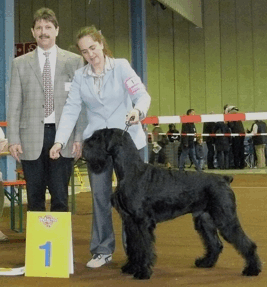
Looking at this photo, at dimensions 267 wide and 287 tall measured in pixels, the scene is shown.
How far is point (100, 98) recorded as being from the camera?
300 centimetres

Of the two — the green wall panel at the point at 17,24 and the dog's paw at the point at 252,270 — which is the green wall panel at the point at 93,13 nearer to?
the green wall panel at the point at 17,24

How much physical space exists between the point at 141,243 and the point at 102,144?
50 cm

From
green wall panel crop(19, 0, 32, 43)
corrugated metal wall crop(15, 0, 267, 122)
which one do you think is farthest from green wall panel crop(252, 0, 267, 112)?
green wall panel crop(19, 0, 32, 43)

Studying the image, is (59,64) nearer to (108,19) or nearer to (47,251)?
(47,251)

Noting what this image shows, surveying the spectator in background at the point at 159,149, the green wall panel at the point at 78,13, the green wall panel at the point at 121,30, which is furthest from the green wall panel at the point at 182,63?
the spectator in background at the point at 159,149

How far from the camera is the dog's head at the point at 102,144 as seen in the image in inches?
110

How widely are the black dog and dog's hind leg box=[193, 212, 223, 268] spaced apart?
0.55ft

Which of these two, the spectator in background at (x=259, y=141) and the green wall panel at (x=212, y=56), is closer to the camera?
the spectator in background at (x=259, y=141)

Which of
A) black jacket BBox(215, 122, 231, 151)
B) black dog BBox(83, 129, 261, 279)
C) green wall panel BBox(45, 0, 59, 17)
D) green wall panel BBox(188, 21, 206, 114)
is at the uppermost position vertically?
green wall panel BBox(45, 0, 59, 17)

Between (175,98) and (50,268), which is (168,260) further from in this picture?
(175,98)

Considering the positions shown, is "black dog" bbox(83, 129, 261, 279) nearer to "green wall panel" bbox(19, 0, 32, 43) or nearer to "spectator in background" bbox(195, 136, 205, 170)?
"spectator in background" bbox(195, 136, 205, 170)

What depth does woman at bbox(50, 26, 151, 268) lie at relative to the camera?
2.93 metres

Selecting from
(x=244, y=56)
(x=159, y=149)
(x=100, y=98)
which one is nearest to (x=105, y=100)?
(x=100, y=98)

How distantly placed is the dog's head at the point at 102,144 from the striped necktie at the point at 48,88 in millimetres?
368
